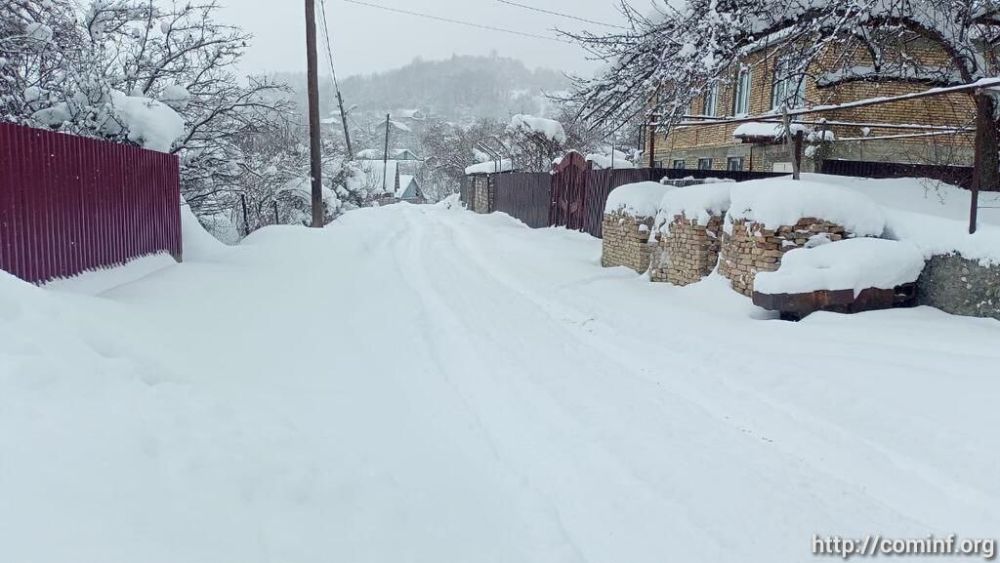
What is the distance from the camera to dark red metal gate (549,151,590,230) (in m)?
18.8

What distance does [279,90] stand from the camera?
1334cm

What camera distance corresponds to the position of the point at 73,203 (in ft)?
21.7

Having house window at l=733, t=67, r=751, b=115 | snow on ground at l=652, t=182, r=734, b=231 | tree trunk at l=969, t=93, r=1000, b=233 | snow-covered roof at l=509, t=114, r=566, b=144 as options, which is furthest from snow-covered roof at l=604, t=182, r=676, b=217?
snow-covered roof at l=509, t=114, r=566, b=144

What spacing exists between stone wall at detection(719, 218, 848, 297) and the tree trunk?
1259 mm

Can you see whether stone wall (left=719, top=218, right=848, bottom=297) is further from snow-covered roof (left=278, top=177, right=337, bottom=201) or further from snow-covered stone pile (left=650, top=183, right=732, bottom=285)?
snow-covered roof (left=278, top=177, right=337, bottom=201)

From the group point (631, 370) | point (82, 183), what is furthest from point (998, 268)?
point (82, 183)

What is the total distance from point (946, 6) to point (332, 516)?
10.6 metres

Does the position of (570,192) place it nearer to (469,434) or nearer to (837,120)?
(837,120)

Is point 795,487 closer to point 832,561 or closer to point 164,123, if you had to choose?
point 832,561

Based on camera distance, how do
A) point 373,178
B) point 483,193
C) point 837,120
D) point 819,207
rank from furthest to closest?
point 373,178 → point 483,193 → point 837,120 → point 819,207

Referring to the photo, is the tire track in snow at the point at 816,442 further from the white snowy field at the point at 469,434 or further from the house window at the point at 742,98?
the house window at the point at 742,98

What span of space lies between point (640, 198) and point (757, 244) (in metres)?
4.23

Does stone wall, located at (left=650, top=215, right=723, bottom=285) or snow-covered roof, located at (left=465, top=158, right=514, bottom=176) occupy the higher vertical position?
snow-covered roof, located at (left=465, top=158, right=514, bottom=176)

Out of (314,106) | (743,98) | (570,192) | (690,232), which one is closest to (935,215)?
(690,232)
